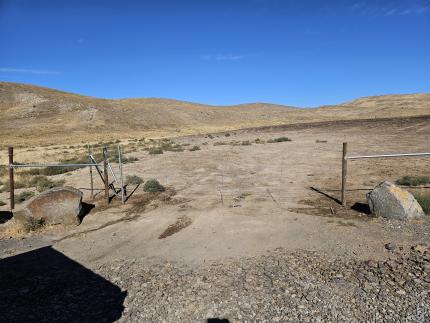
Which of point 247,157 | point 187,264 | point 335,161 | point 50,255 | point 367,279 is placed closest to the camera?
point 367,279

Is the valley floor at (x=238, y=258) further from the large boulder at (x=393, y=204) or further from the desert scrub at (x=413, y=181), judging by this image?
the desert scrub at (x=413, y=181)

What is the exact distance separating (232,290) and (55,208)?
20.5 ft

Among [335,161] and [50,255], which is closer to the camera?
[50,255]

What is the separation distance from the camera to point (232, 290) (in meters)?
6.65

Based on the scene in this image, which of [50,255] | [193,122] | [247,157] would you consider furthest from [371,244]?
[193,122]

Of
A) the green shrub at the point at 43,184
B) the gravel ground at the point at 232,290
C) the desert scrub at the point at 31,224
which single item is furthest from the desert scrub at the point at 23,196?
the gravel ground at the point at 232,290

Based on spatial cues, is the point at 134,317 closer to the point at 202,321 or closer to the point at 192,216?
the point at 202,321

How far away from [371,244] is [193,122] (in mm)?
90086

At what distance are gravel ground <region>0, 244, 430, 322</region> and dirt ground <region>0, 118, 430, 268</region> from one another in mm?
514

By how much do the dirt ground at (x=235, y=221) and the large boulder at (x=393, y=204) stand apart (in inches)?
11.5

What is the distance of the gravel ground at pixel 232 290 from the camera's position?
598 cm

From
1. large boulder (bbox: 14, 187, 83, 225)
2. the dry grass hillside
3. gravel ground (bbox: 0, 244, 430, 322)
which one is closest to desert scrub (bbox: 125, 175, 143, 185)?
large boulder (bbox: 14, 187, 83, 225)

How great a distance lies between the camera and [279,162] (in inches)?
845

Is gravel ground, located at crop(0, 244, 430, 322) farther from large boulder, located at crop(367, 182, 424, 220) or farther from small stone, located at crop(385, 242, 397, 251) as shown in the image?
large boulder, located at crop(367, 182, 424, 220)
